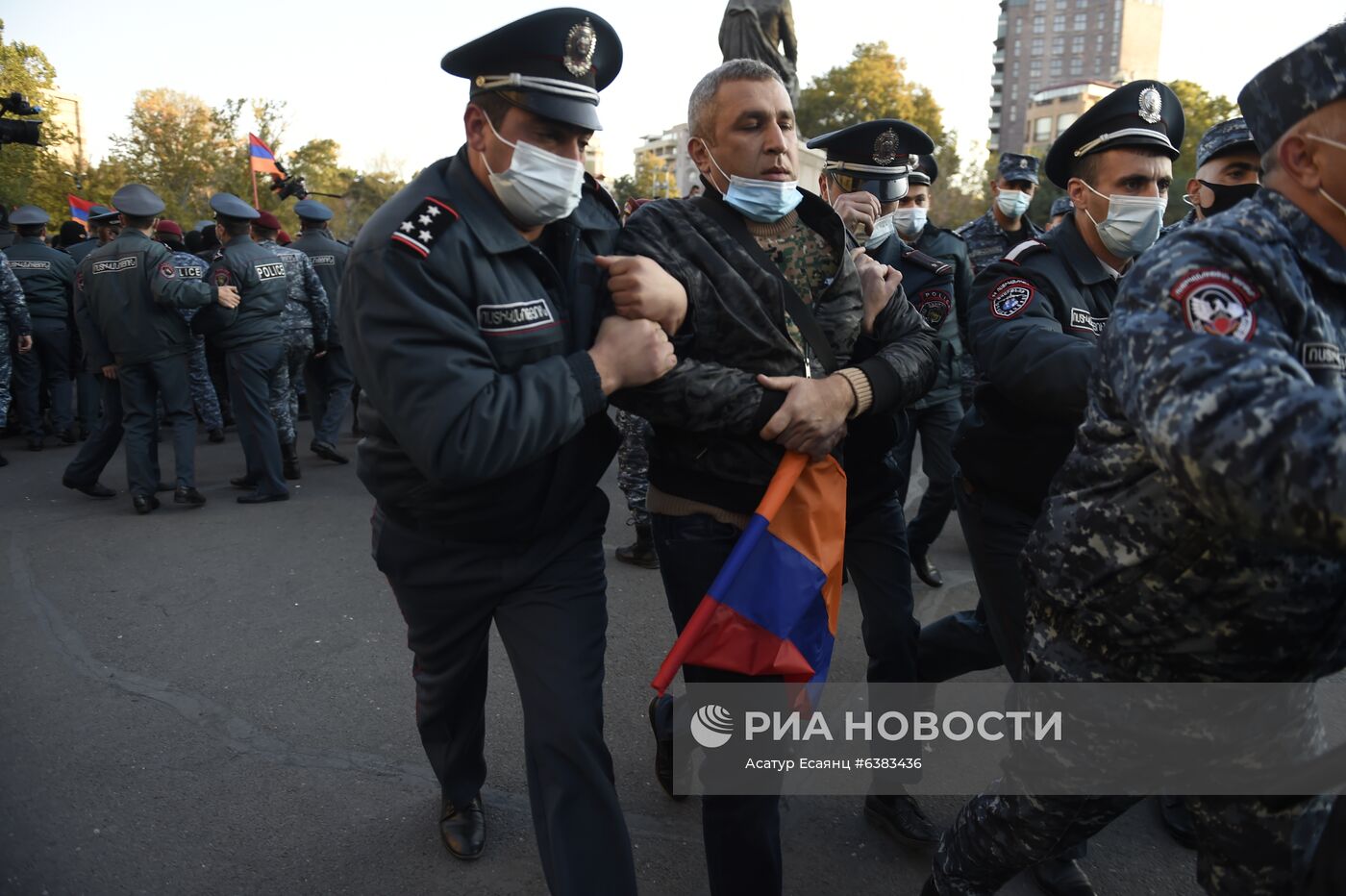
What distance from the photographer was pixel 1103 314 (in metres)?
2.81

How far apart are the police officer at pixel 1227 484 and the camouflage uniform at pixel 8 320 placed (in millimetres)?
9089

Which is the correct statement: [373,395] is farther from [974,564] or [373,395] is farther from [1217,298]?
[974,564]

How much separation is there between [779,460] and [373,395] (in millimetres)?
1004

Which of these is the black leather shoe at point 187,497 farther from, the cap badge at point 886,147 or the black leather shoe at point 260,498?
the cap badge at point 886,147

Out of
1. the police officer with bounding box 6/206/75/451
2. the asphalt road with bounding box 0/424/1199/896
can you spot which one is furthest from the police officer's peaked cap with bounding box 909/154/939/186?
the police officer with bounding box 6/206/75/451

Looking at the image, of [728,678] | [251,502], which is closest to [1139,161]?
[728,678]

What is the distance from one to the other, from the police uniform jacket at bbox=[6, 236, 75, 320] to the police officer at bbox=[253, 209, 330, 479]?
2.79 meters

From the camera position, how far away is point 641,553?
5.75 meters

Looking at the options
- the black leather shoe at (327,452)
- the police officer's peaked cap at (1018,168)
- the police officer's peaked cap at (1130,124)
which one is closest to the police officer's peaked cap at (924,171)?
the police officer's peaked cap at (1018,168)

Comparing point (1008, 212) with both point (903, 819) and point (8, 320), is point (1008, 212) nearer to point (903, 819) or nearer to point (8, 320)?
point (903, 819)

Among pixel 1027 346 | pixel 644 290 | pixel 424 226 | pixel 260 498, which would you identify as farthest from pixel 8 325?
pixel 1027 346

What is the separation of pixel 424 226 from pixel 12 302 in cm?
808

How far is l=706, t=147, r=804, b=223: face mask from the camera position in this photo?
251 cm

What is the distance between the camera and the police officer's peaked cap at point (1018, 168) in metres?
7.57
